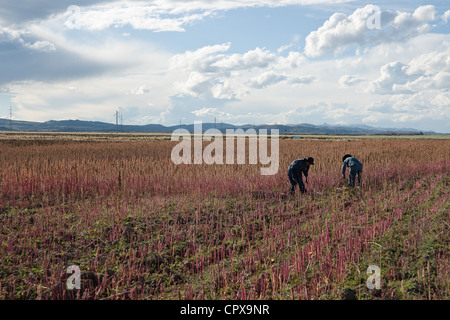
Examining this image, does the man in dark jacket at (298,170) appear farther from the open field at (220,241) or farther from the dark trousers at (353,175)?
the dark trousers at (353,175)

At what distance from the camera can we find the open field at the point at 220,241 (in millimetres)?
4863

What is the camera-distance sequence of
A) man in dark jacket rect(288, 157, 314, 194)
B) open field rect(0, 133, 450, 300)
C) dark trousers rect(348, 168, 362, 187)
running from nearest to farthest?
open field rect(0, 133, 450, 300), man in dark jacket rect(288, 157, 314, 194), dark trousers rect(348, 168, 362, 187)

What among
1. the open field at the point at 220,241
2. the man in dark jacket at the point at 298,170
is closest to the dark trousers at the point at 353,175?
the open field at the point at 220,241

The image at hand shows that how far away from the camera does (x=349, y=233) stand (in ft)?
21.6

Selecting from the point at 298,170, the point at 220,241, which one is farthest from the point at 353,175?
the point at 220,241

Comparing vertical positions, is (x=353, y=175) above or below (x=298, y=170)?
below

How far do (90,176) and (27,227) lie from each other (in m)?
4.94

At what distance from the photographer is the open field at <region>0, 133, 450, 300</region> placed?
191 inches

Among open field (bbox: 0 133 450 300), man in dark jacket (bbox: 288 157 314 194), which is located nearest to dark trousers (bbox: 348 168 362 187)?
open field (bbox: 0 133 450 300)

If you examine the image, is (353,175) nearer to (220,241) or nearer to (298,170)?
(298,170)

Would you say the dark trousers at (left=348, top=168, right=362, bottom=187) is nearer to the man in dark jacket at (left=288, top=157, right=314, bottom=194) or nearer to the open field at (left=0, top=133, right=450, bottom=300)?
the open field at (left=0, top=133, right=450, bottom=300)

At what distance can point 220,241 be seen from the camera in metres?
7.09
